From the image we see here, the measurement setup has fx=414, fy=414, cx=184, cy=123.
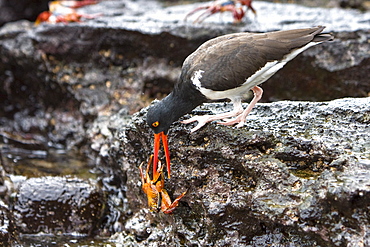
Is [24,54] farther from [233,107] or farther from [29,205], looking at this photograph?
[233,107]

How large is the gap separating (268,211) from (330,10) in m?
5.81

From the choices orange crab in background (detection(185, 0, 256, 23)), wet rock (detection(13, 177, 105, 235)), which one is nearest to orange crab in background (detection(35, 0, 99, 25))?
orange crab in background (detection(185, 0, 256, 23))

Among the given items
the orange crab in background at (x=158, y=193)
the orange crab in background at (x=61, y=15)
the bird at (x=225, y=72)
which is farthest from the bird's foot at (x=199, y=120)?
the orange crab in background at (x=61, y=15)

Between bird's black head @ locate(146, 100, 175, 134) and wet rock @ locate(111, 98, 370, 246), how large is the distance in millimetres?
A: 236

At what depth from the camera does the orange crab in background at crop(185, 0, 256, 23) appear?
7.24 metres

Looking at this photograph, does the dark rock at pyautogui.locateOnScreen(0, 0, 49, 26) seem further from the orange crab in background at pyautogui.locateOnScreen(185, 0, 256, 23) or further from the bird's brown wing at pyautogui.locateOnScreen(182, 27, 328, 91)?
the bird's brown wing at pyautogui.locateOnScreen(182, 27, 328, 91)

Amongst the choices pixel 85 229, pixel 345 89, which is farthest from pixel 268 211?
pixel 345 89

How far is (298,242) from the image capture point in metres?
3.48

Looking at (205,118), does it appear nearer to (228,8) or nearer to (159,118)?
(159,118)

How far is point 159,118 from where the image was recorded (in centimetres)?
387

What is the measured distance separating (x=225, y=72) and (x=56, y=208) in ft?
9.14

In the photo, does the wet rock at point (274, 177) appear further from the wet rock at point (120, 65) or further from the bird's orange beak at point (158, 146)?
the wet rock at point (120, 65)

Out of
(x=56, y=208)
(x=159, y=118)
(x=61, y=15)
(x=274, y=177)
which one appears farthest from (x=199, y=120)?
(x=61, y=15)

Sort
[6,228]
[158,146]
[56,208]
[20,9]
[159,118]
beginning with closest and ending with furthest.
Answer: [159,118] < [158,146] < [6,228] < [56,208] < [20,9]
